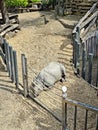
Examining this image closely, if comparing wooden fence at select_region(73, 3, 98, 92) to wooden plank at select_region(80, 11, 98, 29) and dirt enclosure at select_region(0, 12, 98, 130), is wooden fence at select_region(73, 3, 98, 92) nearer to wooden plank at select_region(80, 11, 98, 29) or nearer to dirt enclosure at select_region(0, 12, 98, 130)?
wooden plank at select_region(80, 11, 98, 29)

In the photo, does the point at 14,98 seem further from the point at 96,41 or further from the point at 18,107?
the point at 96,41

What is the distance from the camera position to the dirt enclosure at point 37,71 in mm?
7930

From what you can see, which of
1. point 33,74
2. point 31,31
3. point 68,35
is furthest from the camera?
point 31,31

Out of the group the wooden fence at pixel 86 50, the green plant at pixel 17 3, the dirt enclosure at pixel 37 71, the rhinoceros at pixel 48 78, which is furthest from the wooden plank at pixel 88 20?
the green plant at pixel 17 3

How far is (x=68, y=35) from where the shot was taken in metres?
14.6

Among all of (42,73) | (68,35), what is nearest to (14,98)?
(42,73)

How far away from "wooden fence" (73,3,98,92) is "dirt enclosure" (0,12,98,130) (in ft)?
1.67

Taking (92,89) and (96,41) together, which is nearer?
(92,89)

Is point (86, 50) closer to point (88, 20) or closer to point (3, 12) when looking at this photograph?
point (88, 20)

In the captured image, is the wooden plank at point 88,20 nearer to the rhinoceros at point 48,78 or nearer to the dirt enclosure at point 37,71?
the dirt enclosure at point 37,71

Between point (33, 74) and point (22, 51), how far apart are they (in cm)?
265

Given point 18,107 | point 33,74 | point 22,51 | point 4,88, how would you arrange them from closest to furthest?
point 18,107
point 4,88
point 33,74
point 22,51

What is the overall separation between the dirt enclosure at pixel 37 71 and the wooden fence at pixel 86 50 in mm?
509

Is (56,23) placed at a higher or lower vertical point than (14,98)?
higher
